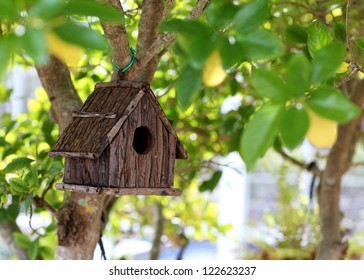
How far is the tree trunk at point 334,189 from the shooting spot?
175 centimetres

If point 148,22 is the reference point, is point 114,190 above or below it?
below

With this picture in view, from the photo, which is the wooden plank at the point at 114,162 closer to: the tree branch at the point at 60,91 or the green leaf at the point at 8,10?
the tree branch at the point at 60,91

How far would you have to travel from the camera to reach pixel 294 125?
50cm

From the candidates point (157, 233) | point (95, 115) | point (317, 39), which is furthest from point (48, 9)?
point (157, 233)

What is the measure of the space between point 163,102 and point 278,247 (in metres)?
0.81

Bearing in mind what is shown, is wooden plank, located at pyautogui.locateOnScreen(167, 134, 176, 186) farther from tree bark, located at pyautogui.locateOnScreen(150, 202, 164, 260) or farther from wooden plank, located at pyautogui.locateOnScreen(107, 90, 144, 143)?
tree bark, located at pyautogui.locateOnScreen(150, 202, 164, 260)

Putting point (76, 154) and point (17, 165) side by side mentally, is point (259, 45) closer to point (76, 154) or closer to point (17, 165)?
point (76, 154)

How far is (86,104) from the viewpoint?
1005 mm

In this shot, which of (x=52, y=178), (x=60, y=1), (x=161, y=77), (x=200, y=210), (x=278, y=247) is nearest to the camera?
(x=60, y=1)

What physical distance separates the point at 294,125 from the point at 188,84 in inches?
3.9

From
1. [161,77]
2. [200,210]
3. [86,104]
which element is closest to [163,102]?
[161,77]

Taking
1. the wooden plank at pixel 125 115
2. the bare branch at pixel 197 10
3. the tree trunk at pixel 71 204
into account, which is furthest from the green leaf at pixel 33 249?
the bare branch at pixel 197 10

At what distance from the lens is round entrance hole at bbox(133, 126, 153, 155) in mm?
1028
